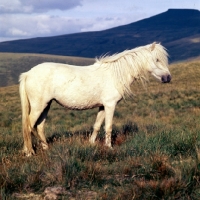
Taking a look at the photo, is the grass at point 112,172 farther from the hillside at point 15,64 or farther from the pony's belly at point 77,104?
the hillside at point 15,64

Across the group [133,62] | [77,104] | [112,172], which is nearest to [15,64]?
[133,62]

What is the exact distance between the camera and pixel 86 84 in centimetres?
709

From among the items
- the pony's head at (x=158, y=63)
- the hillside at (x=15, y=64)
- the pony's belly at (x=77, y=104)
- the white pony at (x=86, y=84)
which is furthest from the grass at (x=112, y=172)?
the hillside at (x=15, y=64)

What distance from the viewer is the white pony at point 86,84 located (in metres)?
6.86

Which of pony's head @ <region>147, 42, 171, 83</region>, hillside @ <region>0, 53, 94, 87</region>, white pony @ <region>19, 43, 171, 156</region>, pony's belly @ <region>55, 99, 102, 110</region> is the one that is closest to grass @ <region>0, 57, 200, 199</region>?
white pony @ <region>19, 43, 171, 156</region>

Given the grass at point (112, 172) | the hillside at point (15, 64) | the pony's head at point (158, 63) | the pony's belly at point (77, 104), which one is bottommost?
the hillside at point (15, 64)

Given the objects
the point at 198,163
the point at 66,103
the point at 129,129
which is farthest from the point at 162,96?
the point at 198,163

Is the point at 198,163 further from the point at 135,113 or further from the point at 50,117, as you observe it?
the point at 50,117

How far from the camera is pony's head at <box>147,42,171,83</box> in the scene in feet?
24.9

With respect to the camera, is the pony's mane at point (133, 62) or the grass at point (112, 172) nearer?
the grass at point (112, 172)

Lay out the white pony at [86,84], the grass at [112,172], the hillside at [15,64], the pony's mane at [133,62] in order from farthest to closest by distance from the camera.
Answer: the hillside at [15,64] → the pony's mane at [133,62] → the white pony at [86,84] → the grass at [112,172]

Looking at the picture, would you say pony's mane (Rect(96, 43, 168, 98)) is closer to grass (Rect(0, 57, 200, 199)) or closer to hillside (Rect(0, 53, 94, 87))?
grass (Rect(0, 57, 200, 199))

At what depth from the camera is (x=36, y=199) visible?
13.3 ft

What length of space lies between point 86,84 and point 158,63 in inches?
67.0
